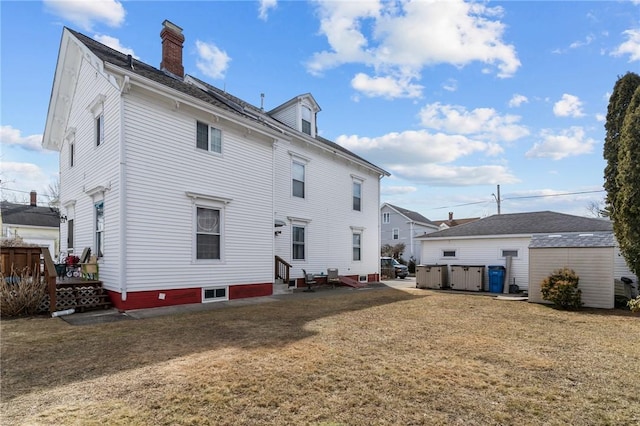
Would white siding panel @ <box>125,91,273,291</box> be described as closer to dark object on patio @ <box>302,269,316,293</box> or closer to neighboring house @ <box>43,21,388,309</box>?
neighboring house @ <box>43,21,388,309</box>

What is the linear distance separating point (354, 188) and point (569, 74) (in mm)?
11086

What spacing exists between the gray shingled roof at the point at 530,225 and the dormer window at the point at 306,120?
30.6 ft

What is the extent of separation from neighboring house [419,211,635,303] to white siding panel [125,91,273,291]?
11.0m

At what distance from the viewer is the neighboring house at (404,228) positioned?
37688mm

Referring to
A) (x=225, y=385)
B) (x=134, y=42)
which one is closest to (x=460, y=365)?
(x=225, y=385)

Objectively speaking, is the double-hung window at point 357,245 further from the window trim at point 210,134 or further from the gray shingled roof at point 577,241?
the window trim at point 210,134

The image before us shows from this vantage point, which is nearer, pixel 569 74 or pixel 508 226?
pixel 569 74

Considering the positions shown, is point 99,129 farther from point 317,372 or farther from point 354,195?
point 354,195

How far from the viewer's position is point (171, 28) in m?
14.2

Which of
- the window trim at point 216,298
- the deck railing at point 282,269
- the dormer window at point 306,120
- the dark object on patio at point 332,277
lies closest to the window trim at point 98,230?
the window trim at point 216,298

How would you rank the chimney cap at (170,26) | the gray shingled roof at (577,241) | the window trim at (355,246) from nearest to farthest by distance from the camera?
the gray shingled roof at (577,241) < the chimney cap at (170,26) < the window trim at (355,246)

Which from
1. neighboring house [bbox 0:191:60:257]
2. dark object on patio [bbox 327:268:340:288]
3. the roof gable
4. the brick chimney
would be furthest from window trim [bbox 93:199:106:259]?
the roof gable

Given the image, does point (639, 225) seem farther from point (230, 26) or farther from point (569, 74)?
point (230, 26)

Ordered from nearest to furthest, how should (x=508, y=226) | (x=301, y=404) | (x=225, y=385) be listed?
(x=301, y=404) → (x=225, y=385) → (x=508, y=226)
